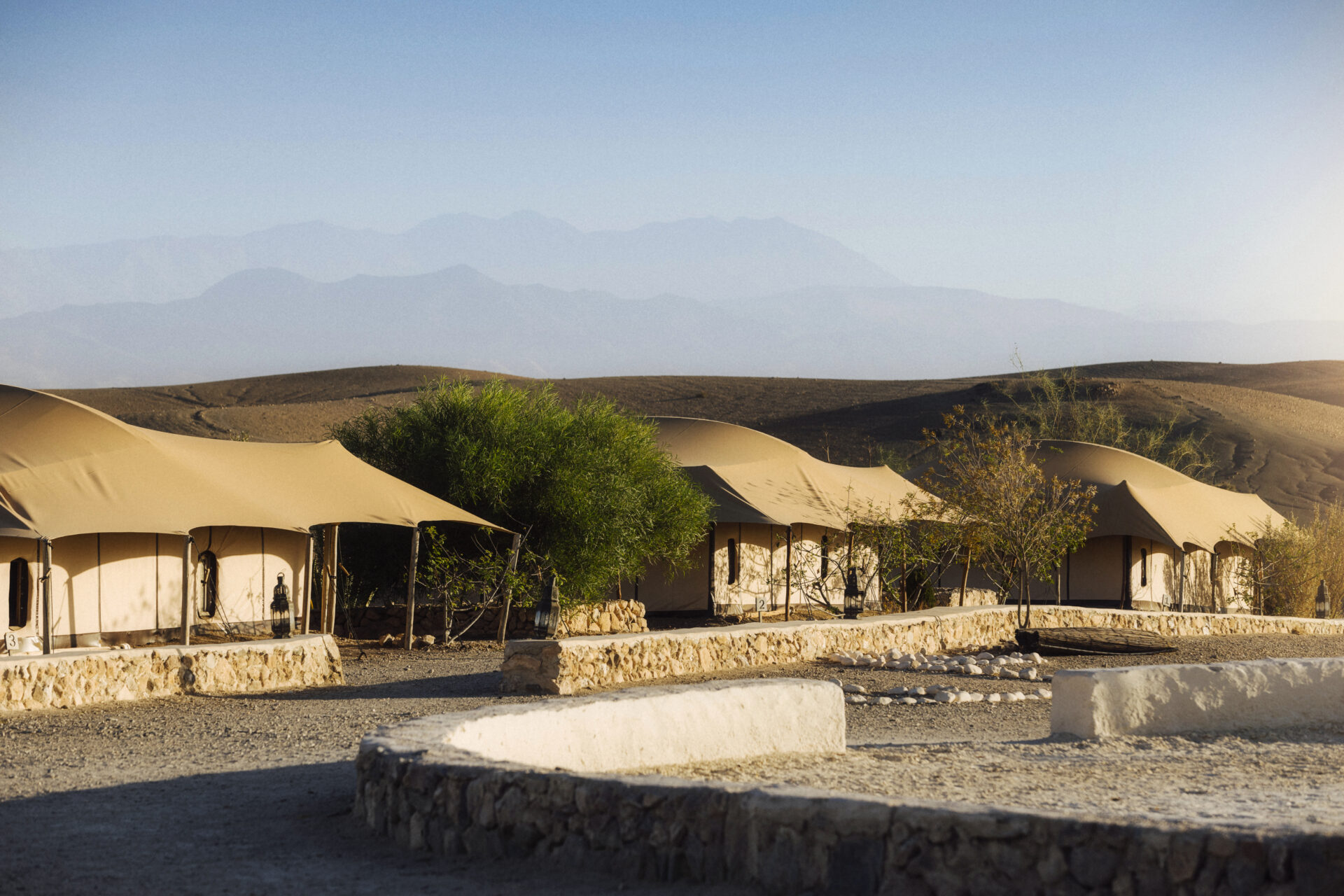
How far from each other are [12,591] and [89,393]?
60.4m

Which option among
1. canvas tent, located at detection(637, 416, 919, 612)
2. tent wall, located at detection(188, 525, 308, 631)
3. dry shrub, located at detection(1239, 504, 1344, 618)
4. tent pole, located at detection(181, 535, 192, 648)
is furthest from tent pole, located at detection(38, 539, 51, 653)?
dry shrub, located at detection(1239, 504, 1344, 618)

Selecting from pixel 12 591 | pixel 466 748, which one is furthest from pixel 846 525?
pixel 466 748

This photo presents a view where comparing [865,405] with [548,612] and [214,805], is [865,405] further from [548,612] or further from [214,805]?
[214,805]

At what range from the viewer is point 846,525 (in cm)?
2541

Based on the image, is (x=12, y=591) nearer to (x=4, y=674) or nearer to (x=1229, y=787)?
(x=4, y=674)

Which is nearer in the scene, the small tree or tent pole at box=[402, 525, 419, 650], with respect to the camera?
tent pole at box=[402, 525, 419, 650]

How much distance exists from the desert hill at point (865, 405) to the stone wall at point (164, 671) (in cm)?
3239

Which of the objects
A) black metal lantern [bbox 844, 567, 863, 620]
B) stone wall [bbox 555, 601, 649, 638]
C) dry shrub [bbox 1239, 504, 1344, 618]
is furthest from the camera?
dry shrub [bbox 1239, 504, 1344, 618]

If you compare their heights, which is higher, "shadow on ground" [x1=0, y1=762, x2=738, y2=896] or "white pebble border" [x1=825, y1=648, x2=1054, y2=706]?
"shadow on ground" [x1=0, y1=762, x2=738, y2=896]

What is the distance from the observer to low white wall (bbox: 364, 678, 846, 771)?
24.7ft

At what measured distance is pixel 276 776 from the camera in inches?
340

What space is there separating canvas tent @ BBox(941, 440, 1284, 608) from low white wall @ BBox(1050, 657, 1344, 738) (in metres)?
15.5

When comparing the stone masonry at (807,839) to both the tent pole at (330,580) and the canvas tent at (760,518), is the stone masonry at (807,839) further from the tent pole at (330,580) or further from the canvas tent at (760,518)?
the canvas tent at (760,518)

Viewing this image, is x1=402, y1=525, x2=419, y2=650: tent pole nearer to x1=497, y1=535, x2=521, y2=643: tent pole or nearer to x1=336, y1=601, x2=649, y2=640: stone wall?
x1=497, y1=535, x2=521, y2=643: tent pole
